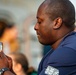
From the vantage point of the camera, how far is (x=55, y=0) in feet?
13.4

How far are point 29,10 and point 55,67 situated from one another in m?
10.8

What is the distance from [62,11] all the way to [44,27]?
22cm

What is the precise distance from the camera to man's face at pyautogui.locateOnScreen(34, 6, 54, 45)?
4.06m

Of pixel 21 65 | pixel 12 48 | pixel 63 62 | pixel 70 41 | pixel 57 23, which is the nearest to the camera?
pixel 63 62

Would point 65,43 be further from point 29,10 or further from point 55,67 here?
point 29,10

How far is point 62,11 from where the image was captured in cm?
401

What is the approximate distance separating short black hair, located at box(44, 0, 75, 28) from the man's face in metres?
0.05

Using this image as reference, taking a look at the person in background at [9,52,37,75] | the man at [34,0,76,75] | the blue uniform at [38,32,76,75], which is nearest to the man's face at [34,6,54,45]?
the man at [34,0,76,75]

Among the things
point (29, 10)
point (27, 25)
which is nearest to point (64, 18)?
point (27, 25)

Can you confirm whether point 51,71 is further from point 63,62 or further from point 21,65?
point 21,65

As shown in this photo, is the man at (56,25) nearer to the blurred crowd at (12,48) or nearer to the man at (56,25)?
the man at (56,25)

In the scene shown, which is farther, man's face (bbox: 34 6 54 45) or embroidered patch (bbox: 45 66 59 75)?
man's face (bbox: 34 6 54 45)

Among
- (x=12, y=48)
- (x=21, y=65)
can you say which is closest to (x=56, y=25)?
(x=21, y=65)

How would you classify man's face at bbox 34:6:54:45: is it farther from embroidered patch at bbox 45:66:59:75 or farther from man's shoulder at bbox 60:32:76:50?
embroidered patch at bbox 45:66:59:75
